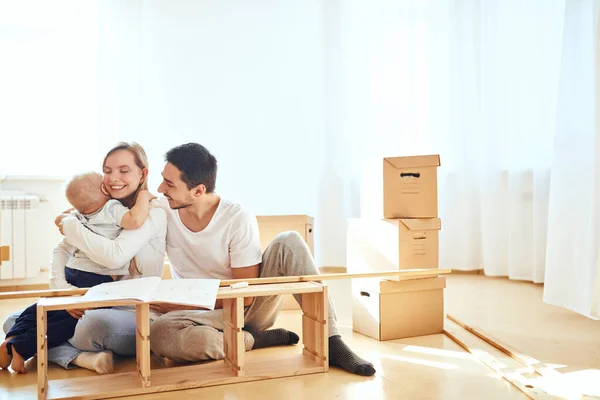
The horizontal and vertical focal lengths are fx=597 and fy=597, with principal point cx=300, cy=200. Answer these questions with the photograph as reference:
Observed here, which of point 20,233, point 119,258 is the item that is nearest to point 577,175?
point 119,258

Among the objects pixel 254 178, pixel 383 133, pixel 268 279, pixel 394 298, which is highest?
pixel 383 133

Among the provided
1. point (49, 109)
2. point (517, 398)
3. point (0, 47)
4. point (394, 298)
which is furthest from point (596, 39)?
point (0, 47)

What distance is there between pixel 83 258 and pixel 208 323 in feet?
1.43

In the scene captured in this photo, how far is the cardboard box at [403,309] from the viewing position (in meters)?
2.22

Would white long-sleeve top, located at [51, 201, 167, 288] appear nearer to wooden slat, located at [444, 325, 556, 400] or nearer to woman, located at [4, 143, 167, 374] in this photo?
woman, located at [4, 143, 167, 374]

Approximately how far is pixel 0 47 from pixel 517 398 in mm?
3410

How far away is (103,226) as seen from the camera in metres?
1.81

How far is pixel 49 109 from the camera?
3600 mm

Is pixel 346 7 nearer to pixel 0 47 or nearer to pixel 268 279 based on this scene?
pixel 0 47

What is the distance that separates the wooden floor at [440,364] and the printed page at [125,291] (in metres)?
0.27

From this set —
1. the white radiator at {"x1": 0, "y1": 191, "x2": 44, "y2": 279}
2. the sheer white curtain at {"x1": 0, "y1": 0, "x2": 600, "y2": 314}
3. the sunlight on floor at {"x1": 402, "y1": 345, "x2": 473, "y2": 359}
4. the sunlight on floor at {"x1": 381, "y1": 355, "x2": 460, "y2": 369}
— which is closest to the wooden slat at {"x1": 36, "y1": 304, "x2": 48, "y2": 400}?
the sunlight on floor at {"x1": 381, "y1": 355, "x2": 460, "y2": 369}

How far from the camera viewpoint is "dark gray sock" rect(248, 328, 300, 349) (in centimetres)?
208

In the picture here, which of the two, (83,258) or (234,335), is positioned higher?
(83,258)

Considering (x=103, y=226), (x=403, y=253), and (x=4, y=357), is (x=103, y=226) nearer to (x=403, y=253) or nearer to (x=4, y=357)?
(x=4, y=357)
